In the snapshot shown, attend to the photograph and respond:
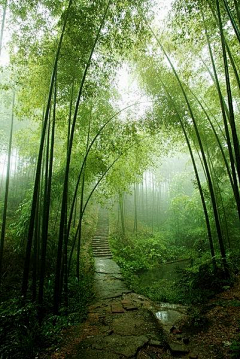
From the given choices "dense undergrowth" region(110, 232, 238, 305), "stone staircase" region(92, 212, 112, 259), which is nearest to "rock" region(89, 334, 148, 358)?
"dense undergrowth" region(110, 232, 238, 305)

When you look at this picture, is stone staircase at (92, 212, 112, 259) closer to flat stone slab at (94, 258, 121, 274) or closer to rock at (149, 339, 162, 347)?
flat stone slab at (94, 258, 121, 274)

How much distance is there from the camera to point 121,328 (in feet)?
11.1

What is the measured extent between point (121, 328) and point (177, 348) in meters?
1.02

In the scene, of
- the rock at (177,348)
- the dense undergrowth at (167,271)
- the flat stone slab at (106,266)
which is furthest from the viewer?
the flat stone slab at (106,266)

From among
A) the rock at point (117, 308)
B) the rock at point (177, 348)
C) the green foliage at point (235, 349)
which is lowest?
the rock at point (117, 308)

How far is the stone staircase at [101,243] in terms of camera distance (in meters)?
9.14

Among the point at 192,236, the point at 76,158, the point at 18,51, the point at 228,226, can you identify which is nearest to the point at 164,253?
the point at 192,236

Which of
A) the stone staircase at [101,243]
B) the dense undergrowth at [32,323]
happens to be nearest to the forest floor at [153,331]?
the dense undergrowth at [32,323]

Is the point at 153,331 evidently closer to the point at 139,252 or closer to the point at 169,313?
the point at 169,313

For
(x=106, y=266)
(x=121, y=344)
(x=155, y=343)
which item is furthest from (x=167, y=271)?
(x=121, y=344)

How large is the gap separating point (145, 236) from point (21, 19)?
1194 cm

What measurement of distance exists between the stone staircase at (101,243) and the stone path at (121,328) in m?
3.33

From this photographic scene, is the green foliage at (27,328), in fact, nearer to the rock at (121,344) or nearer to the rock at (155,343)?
the rock at (121,344)

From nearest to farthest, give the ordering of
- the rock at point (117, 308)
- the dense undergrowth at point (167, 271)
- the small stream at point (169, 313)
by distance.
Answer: the small stream at point (169, 313) → the rock at point (117, 308) → the dense undergrowth at point (167, 271)
